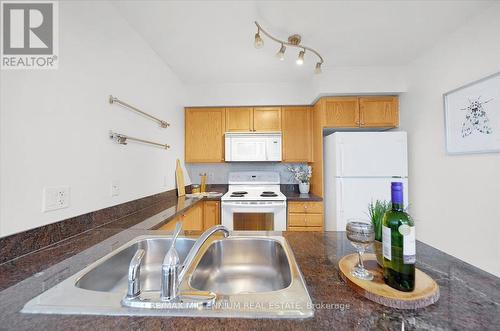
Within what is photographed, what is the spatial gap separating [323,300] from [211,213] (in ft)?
7.36

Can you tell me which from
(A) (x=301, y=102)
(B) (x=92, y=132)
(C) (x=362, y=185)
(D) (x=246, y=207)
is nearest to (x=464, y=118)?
(C) (x=362, y=185)

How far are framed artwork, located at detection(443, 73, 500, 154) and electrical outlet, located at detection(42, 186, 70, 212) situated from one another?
8.94 ft

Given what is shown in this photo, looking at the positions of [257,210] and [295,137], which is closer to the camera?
[257,210]

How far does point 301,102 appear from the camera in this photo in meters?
2.98

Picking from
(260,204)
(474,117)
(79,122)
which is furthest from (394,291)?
(260,204)

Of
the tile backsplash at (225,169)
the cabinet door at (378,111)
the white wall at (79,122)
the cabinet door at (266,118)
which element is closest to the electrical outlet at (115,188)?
the white wall at (79,122)

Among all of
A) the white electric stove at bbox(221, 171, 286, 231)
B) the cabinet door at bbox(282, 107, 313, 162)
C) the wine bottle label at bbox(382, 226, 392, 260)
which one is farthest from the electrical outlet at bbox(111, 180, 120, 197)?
the cabinet door at bbox(282, 107, 313, 162)

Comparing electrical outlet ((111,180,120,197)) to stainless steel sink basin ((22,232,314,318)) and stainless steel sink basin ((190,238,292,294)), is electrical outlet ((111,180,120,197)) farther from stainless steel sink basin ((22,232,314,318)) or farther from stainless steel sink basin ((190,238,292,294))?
stainless steel sink basin ((190,238,292,294))

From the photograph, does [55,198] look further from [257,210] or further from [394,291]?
[257,210]

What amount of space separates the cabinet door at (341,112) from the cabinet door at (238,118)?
1.04 m

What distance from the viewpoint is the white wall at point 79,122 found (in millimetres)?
884

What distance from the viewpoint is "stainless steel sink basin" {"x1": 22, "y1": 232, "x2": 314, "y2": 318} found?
1.68 feet

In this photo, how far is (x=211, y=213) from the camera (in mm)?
2668

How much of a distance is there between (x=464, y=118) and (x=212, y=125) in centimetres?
266
